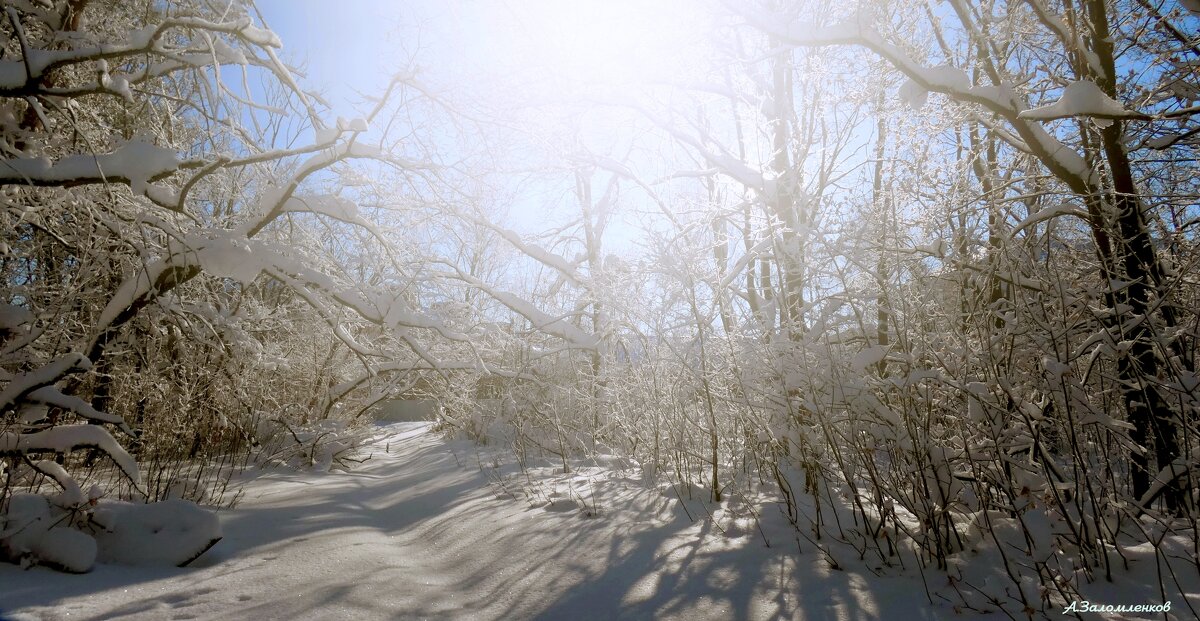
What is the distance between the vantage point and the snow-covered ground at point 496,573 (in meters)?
2.39

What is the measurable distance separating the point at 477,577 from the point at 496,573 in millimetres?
97

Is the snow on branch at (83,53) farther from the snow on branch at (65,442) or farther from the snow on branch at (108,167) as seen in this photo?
the snow on branch at (65,442)

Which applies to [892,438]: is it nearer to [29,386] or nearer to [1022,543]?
[1022,543]

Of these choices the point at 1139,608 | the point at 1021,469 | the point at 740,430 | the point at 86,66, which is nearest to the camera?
the point at 1139,608

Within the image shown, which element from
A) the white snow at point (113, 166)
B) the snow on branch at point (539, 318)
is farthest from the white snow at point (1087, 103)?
the snow on branch at point (539, 318)

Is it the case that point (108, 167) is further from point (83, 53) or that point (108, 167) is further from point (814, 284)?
point (814, 284)

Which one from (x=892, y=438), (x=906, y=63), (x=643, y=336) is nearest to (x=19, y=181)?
(x=643, y=336)

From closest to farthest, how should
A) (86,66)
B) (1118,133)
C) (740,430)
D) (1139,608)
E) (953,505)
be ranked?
(1139,608) → (953,505) → (1118,133) → (740,430) → (86,66)

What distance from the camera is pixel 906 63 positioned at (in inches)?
136

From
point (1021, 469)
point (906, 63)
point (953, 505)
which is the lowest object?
point (953, 505)

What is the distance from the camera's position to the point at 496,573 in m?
2.98

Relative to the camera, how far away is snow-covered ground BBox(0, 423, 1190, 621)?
2.39m

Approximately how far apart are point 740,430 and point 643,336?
110 cm

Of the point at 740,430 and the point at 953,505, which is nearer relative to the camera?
the point at 953,505
